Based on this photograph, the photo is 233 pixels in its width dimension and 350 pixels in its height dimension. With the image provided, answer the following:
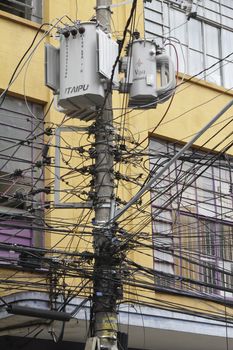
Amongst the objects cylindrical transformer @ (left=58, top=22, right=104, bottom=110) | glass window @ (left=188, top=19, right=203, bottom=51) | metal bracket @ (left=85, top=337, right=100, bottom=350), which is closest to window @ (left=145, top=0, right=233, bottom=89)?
glass window @ (left=188, top=19, right=203, bottom=51)

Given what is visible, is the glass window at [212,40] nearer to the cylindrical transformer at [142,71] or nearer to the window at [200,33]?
the window at [200,33]

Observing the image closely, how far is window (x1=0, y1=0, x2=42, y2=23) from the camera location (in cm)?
1509

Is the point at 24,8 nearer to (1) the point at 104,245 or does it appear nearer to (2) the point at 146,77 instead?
(2) the point at 146,77

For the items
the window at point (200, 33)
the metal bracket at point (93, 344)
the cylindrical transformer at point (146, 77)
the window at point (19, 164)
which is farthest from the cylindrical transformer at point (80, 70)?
the window at point (200, 33)

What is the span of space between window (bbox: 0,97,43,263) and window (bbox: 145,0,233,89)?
340 centimetres

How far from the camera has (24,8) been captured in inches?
600

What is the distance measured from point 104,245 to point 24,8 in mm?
6266

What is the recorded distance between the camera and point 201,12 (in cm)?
1767

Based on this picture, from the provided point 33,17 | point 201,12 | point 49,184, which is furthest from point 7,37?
point 201,12

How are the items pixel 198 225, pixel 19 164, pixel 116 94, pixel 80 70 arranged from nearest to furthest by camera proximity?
pixel 80 70
pixel 19 164
pixel 116 94
pixel 198 225

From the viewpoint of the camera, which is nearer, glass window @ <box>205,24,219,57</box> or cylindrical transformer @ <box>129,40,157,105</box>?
cylindrical transformer @ <box>129,40,157,105</box>

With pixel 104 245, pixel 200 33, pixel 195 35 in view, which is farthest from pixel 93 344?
pixel 200 33

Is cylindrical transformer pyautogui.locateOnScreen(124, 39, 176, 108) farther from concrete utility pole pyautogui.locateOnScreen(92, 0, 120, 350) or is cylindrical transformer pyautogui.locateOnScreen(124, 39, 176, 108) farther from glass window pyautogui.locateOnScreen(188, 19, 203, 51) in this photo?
glass window pyautogui.locateOnScreen(188, 19, 203, 51)

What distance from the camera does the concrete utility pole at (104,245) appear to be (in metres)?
10.1
